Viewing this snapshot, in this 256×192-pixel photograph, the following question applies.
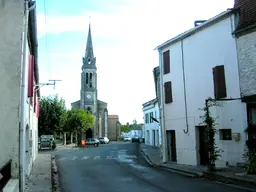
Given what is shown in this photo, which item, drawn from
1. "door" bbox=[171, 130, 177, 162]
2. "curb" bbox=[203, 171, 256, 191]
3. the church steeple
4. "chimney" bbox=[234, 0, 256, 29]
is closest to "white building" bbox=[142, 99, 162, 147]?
"door" bbox=[171, 130, 177, 162]

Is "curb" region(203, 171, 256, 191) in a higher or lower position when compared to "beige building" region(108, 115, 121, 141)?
lower

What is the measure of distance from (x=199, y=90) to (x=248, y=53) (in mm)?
4486

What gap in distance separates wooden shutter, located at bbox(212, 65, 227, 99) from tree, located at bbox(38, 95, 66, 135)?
3269 cm

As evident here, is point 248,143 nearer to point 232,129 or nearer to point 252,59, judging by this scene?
point 232,129

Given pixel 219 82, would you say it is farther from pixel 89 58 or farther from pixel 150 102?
pixel 89 58

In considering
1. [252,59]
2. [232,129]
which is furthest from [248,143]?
[252,59]

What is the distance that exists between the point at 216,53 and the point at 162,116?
24.1 ft

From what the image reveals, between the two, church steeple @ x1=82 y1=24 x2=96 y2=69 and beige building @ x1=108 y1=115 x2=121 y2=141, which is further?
beige building @ x1=108 y1=115 x2=121 y2=141

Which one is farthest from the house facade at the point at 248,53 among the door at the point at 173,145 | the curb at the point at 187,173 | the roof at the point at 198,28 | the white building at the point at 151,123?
the white building at the point at 151,123

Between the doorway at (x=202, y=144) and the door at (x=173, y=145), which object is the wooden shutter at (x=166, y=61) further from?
the doorway at (x=202, y=144)

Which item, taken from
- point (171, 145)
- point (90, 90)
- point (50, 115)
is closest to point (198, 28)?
point (171, 145)

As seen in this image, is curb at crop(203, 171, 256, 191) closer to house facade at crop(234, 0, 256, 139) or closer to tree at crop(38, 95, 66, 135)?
house facade at crop(234, 0, 256, 139)

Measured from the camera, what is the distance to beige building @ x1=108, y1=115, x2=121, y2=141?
10231 cm

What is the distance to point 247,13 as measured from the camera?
1798 cm
